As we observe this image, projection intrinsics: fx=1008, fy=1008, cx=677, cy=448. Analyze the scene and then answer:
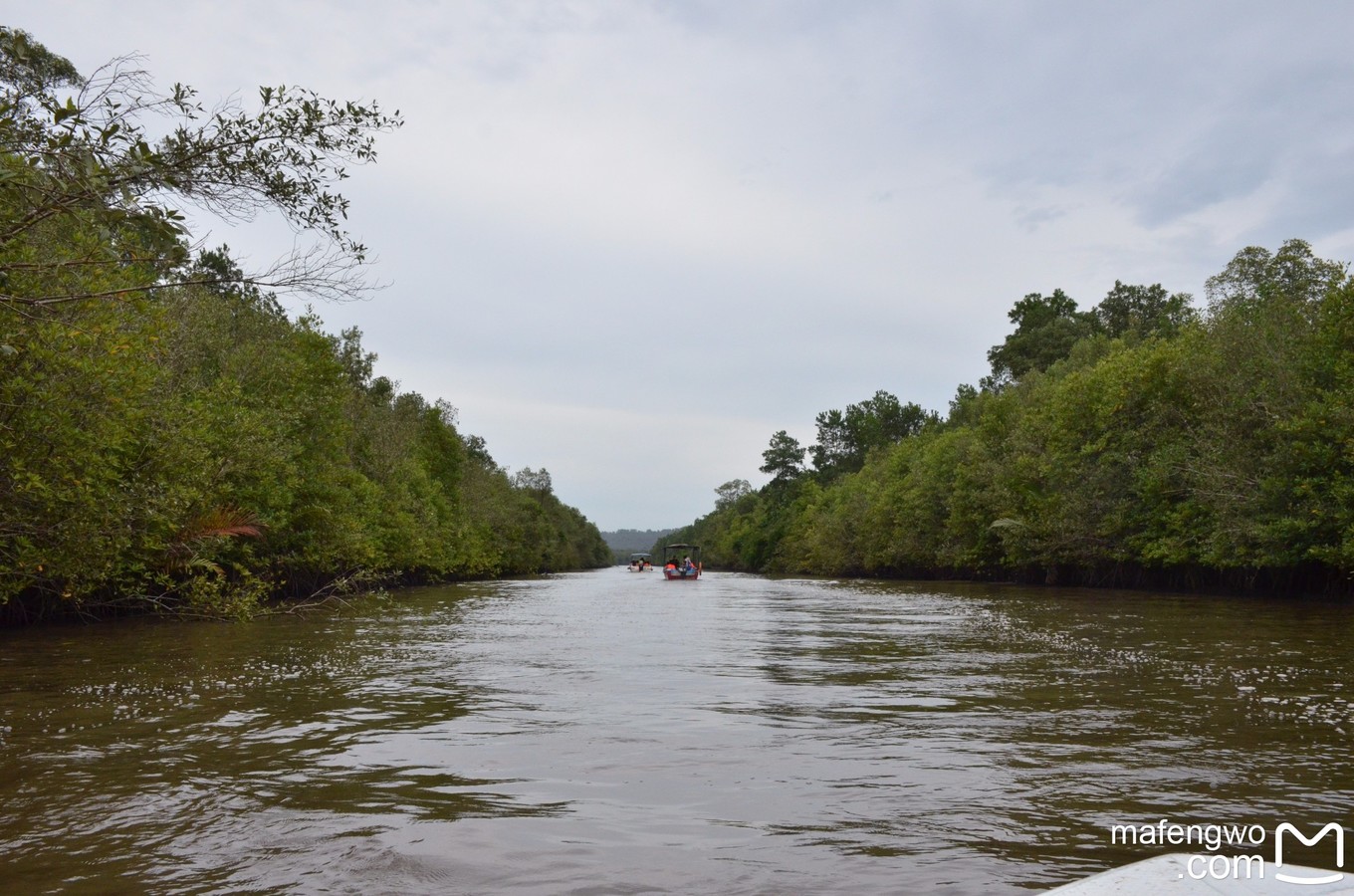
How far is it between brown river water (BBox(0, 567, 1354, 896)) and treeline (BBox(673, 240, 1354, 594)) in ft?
52.3

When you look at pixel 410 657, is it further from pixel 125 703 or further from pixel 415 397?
pixel 415 397

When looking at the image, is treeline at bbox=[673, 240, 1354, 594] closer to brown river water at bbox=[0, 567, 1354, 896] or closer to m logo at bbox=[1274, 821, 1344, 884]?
brown river water at bbox=[0, 567, 1354, 896]

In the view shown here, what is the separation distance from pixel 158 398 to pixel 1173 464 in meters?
32.7

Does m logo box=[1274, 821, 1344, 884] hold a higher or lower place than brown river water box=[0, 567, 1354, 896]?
higher

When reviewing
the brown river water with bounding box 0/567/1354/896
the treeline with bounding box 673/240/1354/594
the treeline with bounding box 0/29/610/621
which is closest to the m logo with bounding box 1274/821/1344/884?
the brown river water with bounding box 0/567/1354/896

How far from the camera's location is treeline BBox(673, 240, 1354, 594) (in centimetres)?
2995

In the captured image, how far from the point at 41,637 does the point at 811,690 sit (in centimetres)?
1596

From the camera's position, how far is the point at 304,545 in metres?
33.7

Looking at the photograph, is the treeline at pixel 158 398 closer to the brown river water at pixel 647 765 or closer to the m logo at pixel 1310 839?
the brown river water at pixel 647 765

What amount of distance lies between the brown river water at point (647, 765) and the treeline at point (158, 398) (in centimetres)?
279

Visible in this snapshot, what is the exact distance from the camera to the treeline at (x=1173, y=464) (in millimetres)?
29953

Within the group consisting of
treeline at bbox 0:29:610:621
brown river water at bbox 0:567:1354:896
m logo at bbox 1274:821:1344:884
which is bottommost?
brown river water at bbox 0:567:1354:896

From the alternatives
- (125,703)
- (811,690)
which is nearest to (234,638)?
(125,703)

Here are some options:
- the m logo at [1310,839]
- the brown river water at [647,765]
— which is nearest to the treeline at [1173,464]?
the brown river water at [647,765]
